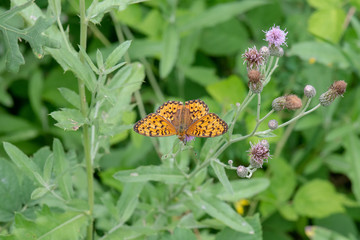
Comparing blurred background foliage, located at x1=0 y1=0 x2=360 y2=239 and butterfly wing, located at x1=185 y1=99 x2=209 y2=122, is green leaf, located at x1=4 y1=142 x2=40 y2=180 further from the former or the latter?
blurred background foliage, located at x1=0 y1=0 x2=360 y2=239

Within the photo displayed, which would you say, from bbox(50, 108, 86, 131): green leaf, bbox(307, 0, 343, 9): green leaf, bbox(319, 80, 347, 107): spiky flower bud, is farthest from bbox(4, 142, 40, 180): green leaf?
bbox(307, 0, 343, 9): green leaf

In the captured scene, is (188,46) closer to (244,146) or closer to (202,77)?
(202,77)

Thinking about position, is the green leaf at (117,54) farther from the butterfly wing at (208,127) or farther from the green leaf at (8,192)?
the green leaf at (8,192)

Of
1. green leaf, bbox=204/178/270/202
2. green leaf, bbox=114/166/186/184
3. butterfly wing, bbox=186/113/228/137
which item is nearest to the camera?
butterfly wing, bbox=186/113/228/137

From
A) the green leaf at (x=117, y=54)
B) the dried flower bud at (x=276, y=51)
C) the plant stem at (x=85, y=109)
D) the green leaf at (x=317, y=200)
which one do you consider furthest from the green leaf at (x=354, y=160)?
the green leaf at (x=117, y=54)

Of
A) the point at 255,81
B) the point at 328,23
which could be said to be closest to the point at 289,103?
the point at 255,81

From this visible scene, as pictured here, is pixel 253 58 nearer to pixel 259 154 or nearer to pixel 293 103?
pixel 293 103
